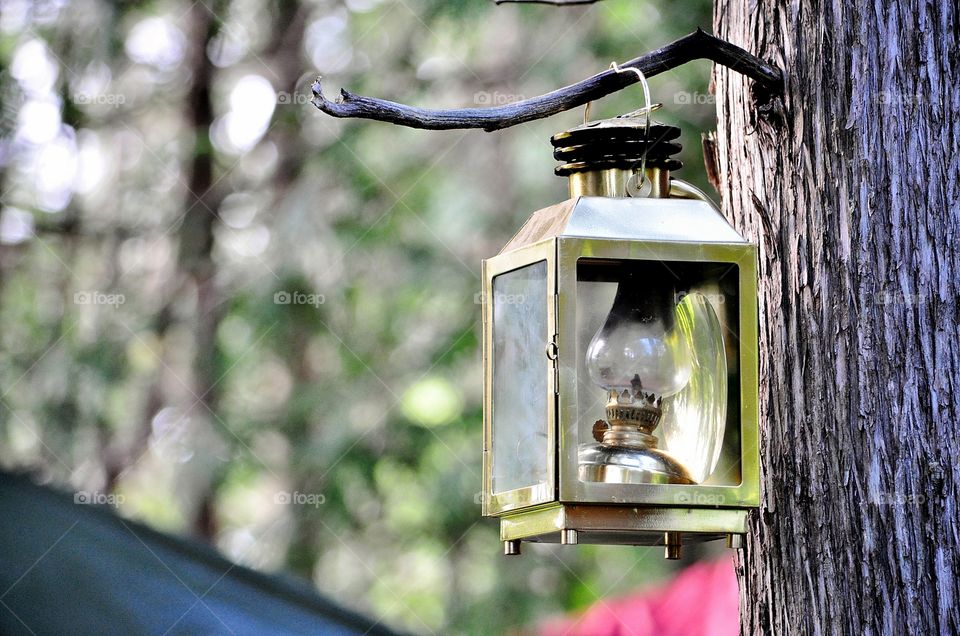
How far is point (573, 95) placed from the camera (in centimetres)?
154

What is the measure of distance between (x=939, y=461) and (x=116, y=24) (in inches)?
191

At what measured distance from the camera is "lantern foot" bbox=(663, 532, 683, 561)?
145cm

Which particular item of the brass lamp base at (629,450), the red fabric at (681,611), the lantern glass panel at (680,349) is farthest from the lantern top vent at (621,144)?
the red fabric at (681,611)

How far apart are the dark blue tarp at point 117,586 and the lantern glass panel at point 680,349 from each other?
0.88 metres

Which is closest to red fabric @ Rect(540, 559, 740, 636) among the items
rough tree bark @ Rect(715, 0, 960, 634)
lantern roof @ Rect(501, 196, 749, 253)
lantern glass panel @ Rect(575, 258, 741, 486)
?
rough tree bark @ Rect(715, 0, 960, 634)

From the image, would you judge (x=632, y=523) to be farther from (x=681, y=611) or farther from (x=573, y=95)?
(x=681, y=611)

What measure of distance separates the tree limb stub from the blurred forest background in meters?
2.92

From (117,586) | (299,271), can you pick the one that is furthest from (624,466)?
(299,271)

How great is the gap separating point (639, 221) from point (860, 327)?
32cm

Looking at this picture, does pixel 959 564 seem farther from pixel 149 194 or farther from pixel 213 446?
pixel 149 194

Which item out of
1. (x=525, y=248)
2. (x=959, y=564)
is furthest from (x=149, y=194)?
(x=959, y=564)

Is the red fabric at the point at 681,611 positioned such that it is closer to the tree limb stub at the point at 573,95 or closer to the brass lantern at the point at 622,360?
the brass lantern at the point at 622,360

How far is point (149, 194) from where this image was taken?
5.76 metres

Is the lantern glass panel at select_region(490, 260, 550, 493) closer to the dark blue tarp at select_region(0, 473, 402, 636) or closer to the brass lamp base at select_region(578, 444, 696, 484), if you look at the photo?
the brass lamp base at select_region(578, 444, 696, 484)
